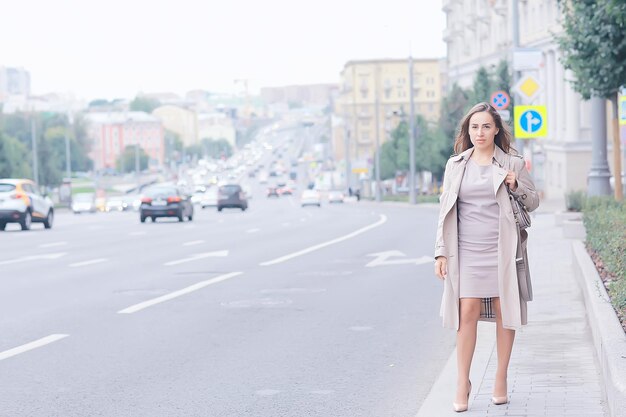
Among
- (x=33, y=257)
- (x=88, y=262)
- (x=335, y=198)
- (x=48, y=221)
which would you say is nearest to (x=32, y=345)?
(x=88, y=262)

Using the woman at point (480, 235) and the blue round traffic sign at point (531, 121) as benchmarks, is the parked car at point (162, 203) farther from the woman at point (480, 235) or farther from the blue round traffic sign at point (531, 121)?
the woman at point (480, 235)

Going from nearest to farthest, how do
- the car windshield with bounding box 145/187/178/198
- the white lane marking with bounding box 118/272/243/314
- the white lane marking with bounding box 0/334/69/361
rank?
the white lane marking with bounding box 0/334/69/361, the white lane marking with bounding box 118/272/243/314, the car windshield with bounding box 145/187/178/198

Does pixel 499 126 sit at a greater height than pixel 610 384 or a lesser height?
greater

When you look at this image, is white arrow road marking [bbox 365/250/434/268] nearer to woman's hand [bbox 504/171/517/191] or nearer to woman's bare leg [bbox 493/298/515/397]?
woman's bare leg [bbox 493/298/515/397]

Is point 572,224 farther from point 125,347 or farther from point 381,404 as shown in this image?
point 381,404

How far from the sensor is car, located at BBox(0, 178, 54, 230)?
38.2 m

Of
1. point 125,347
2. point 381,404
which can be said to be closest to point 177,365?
point 125,347

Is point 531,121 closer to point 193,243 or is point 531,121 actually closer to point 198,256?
point 193,243

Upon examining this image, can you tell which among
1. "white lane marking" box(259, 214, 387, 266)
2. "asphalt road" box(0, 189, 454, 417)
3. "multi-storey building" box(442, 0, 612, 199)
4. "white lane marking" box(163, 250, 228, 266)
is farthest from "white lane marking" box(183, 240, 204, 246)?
"multi-storey building" box(442, 0, 612, 199)

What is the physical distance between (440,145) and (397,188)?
4050 cm

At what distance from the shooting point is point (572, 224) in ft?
82.3

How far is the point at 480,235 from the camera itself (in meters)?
7.77

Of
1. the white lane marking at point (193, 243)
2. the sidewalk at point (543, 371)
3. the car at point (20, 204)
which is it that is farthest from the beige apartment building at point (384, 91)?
the sidewalk at point (543, 371)

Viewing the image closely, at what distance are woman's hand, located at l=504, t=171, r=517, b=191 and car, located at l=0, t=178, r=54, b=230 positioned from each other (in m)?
31.9
